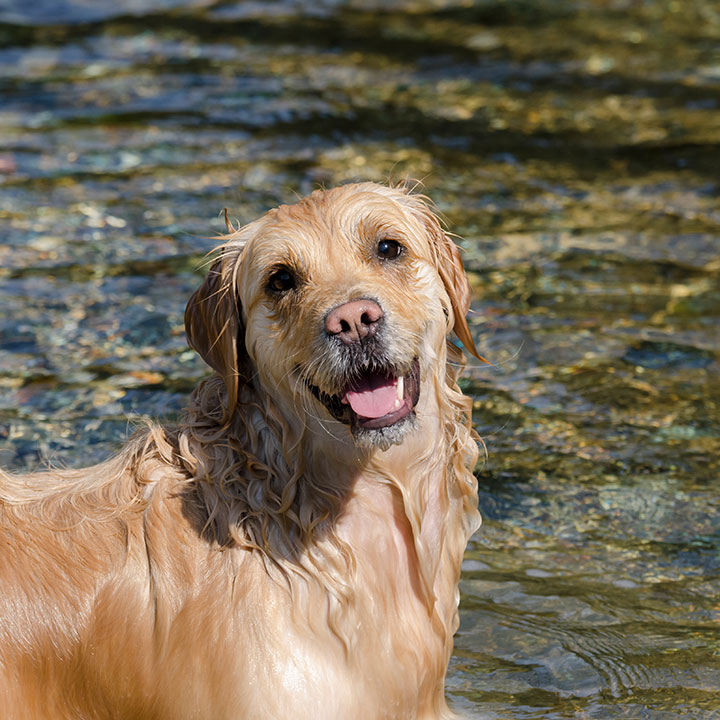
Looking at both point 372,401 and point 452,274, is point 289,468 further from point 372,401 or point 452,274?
point 452,274

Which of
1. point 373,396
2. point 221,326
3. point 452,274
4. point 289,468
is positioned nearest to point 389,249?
point 452,274

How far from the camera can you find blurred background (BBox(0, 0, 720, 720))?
6535mm

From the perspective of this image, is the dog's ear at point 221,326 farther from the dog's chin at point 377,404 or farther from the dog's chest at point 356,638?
the dog's chest at point 356,638

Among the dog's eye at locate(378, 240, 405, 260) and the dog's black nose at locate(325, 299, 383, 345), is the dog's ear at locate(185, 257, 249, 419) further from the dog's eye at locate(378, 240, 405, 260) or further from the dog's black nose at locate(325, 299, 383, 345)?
the dog's eye at locate(378, 240, 405, 260)

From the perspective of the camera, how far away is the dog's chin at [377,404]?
501 centimetres

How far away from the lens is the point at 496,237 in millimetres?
10508

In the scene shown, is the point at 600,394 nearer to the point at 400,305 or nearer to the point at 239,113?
the point at 400,305

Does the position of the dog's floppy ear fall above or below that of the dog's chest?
above

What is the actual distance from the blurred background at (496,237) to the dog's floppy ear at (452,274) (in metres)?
1.63

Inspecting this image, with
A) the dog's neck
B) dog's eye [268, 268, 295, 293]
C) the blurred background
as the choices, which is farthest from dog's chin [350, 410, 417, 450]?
the blurred background

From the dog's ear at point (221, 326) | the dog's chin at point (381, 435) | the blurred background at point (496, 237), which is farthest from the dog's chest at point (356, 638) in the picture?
the dog's ear at point (221, 326)

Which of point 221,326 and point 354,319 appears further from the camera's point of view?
point 221,326

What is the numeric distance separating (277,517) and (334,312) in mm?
902

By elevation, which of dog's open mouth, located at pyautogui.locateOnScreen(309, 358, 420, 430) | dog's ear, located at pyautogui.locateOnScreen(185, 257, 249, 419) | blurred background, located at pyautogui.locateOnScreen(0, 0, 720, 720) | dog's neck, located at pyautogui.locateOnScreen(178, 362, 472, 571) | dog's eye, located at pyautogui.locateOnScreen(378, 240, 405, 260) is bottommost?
blurred background, located at pyautogui.locateOnScreen(0, 0, 720, 720)
